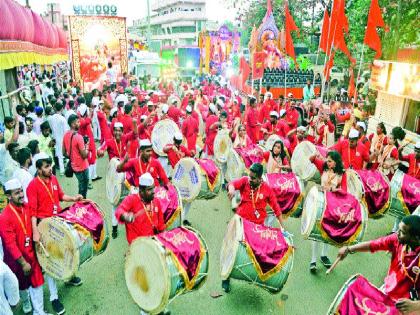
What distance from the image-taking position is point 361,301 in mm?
2953

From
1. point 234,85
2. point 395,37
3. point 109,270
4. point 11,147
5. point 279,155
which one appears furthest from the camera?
point 234,85

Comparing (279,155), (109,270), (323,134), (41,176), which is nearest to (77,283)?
(109,270)

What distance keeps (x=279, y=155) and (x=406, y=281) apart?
341 cm

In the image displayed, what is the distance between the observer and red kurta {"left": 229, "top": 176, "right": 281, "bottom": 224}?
4.67m

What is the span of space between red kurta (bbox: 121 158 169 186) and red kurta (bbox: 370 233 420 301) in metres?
3.05

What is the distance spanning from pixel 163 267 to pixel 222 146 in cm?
518

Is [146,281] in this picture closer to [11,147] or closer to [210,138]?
[11,147]

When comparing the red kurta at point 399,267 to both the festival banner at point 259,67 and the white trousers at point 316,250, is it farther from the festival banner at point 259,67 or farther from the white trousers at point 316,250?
the festival banner at point 259,67

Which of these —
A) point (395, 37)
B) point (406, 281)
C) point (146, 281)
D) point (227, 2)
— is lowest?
point (146, 281)

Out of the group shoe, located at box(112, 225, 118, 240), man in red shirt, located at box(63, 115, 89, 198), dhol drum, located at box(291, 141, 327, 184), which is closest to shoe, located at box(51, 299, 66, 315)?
shoe, located at box(112, 225, 118, 240)

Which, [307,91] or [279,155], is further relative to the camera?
[307,91]

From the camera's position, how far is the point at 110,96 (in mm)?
13398

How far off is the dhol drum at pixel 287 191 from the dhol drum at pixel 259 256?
1433 mm

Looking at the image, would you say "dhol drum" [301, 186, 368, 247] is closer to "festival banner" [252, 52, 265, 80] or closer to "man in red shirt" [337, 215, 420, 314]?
"man in red shirt" [337, 215, 420, 314]
